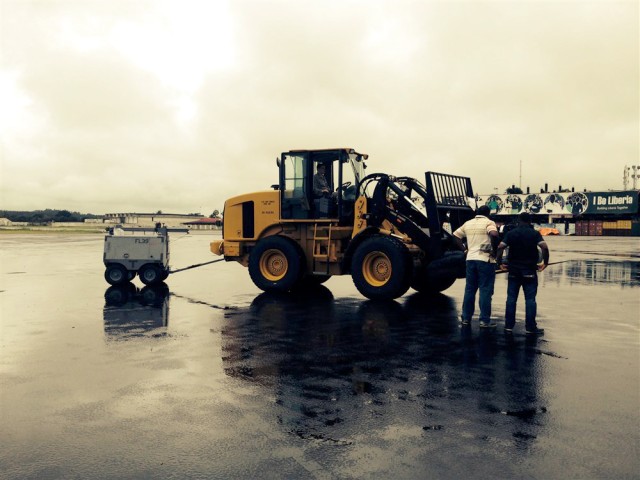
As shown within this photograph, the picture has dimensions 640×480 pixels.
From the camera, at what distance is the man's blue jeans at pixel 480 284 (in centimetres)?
872

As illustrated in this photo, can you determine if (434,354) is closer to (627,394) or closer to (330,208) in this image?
(627,394)

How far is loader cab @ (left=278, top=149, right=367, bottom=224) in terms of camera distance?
1257 cm

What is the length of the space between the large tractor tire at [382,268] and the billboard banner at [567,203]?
64.9 meters

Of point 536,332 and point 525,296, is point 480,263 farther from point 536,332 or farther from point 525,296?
point 536,332

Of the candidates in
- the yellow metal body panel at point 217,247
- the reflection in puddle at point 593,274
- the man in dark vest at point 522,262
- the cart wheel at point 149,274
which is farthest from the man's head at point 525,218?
the cart wheel at point 149,274

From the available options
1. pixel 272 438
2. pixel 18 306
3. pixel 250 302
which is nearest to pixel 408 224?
pixel 250 302

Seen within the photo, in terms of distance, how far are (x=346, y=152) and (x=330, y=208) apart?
1248mm

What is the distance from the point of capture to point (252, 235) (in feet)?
45.6

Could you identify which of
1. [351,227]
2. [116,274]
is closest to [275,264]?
[351,227]

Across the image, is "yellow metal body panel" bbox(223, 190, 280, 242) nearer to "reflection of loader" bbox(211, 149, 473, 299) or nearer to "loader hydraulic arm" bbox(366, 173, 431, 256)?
"reflection of loader" bbox(211, 149, 473, 299)

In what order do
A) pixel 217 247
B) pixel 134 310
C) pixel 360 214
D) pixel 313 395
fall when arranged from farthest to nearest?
1. pixel 217 247
2. pixel 360 214
3. pixel 134 310
4. pixel 313 395

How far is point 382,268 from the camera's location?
11.7m

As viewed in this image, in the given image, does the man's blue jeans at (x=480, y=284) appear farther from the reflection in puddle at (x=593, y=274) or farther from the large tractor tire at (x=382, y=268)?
the reflection in puddle at (x=593, y=274)

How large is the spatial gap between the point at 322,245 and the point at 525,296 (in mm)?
5222
